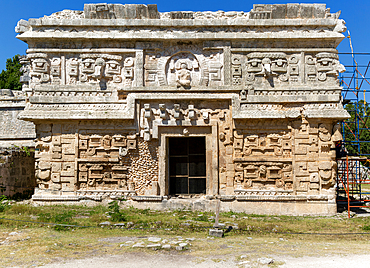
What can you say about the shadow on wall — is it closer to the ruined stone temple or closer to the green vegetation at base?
the green vegetation at base

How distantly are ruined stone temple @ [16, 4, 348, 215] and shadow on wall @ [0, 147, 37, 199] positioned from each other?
1.30 m

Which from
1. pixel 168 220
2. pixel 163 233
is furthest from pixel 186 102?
pixel 163 233

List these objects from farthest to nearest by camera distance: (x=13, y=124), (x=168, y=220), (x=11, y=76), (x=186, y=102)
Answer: (x=11, y=76) < (x=13, y=124) < (x=186, y=102) < (x=168, y=220)

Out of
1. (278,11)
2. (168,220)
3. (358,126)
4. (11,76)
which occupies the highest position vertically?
(11,76)

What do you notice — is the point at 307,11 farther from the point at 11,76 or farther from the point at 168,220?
the point at 11,76

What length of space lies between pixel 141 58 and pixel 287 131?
196 inches

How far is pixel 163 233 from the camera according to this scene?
6.77 m

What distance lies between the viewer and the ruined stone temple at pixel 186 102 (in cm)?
957

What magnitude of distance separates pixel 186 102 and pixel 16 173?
6.26m

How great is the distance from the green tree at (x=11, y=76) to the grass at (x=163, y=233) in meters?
17.7

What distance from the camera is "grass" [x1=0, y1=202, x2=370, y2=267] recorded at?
552 cm

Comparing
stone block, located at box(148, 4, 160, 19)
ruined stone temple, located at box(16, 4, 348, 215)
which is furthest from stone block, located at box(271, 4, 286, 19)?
stone block, located at box(148, 4, 160, 19)

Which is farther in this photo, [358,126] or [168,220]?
[358,126]

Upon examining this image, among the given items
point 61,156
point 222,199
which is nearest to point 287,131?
point 222,199
